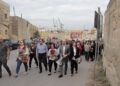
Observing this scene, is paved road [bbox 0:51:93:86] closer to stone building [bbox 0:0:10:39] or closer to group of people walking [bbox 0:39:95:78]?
group of people walking [bbox 0:39:95:78]

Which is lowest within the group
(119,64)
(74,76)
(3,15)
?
(74,76)

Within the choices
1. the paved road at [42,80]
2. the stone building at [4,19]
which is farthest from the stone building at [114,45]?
the stone building at [4,19]

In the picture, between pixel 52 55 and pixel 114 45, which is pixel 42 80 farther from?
pixel 114 45

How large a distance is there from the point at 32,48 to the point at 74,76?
3.91 m

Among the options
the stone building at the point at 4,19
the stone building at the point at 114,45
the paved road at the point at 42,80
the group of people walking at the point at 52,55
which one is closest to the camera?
the stone building at the point at 114,45

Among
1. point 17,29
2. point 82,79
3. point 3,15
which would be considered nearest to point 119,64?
point 82,79

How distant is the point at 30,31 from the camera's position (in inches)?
4168

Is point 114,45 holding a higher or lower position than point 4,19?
lower

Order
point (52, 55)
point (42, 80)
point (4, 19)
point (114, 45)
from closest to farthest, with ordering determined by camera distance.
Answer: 1. point (114, 45)
2. point (42, 80)
3. point (52, 55)
4. point (4, 19)

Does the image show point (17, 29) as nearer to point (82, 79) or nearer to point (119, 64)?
point (82, 79)

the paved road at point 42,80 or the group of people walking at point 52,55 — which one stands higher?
the group of people walking at point 52,55

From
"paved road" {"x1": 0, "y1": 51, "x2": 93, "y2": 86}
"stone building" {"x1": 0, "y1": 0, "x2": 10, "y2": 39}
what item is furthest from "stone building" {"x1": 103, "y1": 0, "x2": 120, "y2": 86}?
"stone building" {"x1": 0, "y1": 0, "x2": 10, "y2": 39}

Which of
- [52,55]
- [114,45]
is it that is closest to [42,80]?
[52,55]

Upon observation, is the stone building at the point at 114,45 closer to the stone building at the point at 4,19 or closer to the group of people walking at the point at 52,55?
the group of people walking at the point at 52,55
